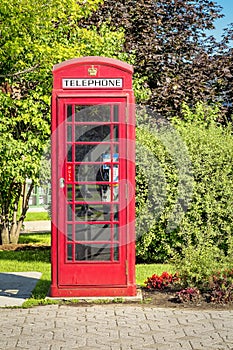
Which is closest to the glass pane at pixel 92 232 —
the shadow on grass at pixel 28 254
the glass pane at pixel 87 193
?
the glass pane at pixel 87 193

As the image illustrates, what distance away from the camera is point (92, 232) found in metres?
9.45

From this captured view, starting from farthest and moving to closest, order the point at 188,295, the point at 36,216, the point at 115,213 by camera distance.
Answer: the point at 36,216
the point at 115,213
the point at 188,295

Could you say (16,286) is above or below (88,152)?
below

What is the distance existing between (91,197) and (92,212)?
19cm

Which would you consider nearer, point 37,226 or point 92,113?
point 92,113

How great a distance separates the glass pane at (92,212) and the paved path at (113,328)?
1.12 m

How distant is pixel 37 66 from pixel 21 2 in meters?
1.63

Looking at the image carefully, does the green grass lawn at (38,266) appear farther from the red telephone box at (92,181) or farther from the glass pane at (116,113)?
the glass pane at (116,113)

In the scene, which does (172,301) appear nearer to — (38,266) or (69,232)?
(69,232)

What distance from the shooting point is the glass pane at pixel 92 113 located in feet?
30.1

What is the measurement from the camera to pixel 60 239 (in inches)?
368

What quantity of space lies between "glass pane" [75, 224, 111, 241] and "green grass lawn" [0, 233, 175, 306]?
0.93 meters

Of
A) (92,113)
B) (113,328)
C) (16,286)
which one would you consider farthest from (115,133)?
(16,286)

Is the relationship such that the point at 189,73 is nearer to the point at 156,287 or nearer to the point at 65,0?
the point at 65,0
